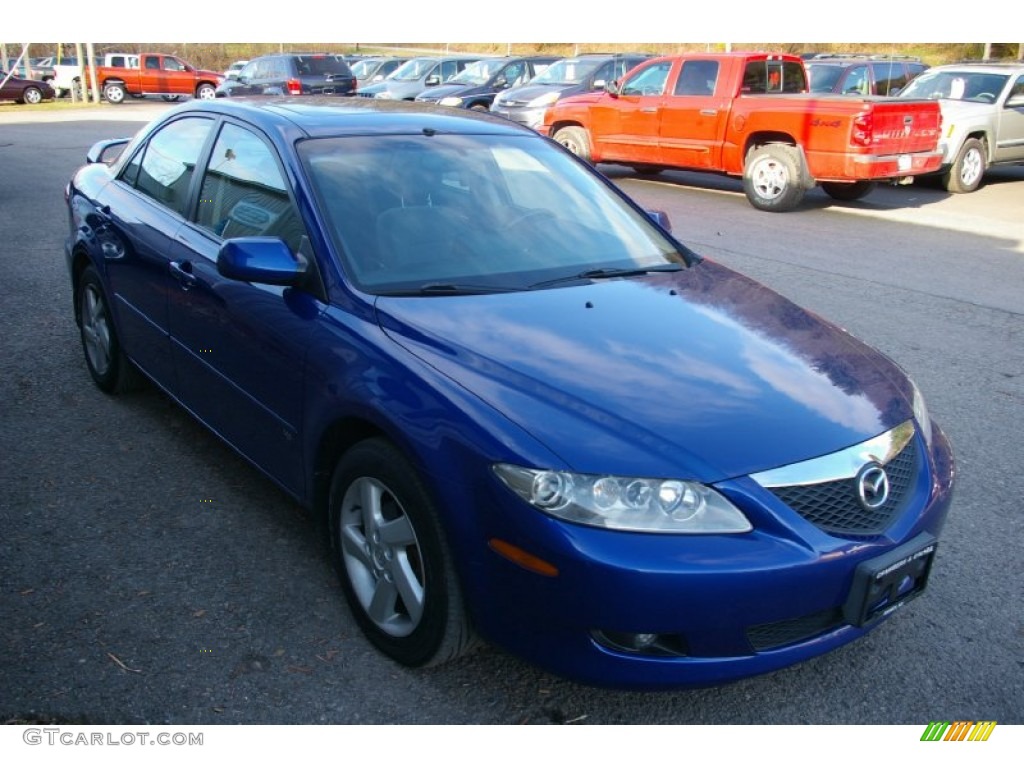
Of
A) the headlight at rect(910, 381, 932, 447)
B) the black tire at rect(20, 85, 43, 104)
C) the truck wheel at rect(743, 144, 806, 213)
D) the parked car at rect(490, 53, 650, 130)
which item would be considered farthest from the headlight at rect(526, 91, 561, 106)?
the black tire at rect(20, 85, 43, 104)

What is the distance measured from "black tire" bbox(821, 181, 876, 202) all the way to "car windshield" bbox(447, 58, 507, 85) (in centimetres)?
1015

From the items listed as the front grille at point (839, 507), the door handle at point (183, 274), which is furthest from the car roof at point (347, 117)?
the front grille at point (839, 507)

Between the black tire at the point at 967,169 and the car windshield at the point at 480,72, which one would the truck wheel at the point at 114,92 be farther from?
the black tire at the point at 967,169

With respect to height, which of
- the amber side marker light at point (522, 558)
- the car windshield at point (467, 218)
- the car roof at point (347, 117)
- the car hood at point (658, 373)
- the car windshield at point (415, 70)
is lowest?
the amber side marker light at point (522, 558)

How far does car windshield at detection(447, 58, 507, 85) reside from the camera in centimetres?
2142

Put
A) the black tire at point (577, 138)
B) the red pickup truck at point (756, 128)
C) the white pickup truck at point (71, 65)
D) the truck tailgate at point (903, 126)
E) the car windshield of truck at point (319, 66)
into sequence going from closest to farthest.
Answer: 1. the truck tailgate at point (903, 126)
2. the red pickup truck at point (756, 128)
3. the black tire at point (577, 138)
4. the car windshield of truck at point (319, 66)
5. the white pickup truck at point (71, 65)

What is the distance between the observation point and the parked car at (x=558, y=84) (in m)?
16.7

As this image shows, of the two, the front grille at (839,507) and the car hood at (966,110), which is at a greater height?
the car hood at (966,110)

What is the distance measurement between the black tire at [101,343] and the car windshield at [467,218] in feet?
6.49

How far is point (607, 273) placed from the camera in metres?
3.76

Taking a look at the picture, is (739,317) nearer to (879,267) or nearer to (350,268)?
(350,268)

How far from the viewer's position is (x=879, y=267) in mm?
8844
